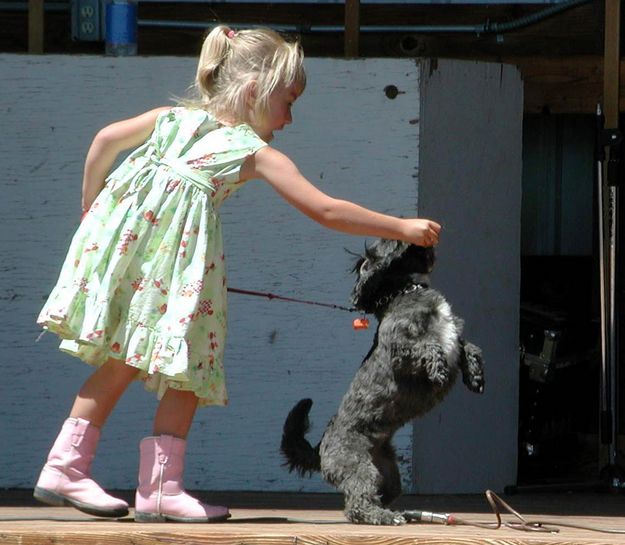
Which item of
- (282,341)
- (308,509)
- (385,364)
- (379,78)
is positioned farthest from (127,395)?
(385,364)

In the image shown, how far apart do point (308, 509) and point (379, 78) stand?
183 centimetres

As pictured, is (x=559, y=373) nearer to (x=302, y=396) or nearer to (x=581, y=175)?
(x=581, y=175)

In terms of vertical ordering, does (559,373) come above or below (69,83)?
below

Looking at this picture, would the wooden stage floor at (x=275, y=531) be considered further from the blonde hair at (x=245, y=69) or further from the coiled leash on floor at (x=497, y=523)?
the blonde hair at (x=245, y=69)

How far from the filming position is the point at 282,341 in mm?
5781

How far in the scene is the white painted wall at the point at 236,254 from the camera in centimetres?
577

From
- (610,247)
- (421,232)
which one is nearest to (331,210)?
(421,232)

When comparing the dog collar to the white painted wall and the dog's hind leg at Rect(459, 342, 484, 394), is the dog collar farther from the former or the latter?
the white painted wall

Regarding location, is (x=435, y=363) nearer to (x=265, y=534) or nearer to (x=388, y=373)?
(x=388, y=373)

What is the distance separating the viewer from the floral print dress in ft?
12.8

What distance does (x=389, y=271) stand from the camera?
4004 mm

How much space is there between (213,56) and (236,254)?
5.99 feet

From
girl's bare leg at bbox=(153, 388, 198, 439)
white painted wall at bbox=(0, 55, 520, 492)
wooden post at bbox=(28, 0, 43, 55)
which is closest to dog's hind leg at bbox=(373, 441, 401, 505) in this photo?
girl's bare leg at bbox=(153, 388, 198, 439)

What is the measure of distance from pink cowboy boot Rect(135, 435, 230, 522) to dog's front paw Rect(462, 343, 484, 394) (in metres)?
0.83
